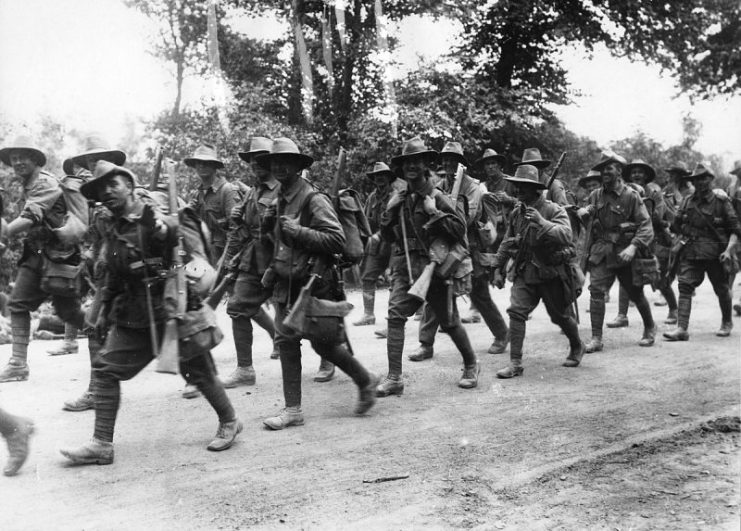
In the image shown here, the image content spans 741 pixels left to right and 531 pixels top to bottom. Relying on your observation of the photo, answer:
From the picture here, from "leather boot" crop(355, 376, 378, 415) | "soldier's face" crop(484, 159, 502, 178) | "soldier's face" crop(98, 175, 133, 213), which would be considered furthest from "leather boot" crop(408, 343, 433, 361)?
"soldier's face" crop(98, 175, 133, 213)

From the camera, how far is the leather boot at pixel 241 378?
20.7ft

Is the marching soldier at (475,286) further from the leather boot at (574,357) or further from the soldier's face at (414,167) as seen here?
the soldier's face at (414,167)

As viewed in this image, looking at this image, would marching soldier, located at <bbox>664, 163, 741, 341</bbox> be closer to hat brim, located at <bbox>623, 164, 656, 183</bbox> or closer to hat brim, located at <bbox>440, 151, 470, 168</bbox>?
hat brim, located at <bbox>623, 164, 656, 183</bbox>

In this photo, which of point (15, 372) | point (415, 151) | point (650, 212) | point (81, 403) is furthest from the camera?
point (650, 212)

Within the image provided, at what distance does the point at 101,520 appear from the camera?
3.58 metres

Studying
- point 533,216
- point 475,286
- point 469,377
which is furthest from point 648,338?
point 469,377

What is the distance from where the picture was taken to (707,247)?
8547 millimetres

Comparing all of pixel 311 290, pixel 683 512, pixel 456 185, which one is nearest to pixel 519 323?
pixel 456 185

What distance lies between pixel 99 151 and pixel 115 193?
4.32 feet

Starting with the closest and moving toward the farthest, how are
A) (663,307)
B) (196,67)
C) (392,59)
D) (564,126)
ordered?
(663,307) < (196,67) < (392,59) < (564,126)

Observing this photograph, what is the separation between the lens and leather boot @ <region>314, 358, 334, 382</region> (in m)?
6.60

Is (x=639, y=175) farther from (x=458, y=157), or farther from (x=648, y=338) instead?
(x=458, y=157)

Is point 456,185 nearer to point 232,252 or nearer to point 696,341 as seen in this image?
point 232,252

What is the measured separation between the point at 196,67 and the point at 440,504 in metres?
10.3
